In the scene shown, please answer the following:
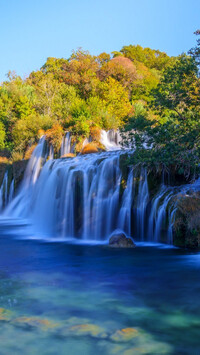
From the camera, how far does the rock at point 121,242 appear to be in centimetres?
1073

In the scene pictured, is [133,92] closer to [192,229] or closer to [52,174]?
[52,174]

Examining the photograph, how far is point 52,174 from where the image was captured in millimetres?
16875

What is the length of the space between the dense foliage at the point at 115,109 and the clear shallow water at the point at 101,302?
146 inches

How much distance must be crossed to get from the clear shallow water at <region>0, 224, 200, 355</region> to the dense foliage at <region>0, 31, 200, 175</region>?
371 cm

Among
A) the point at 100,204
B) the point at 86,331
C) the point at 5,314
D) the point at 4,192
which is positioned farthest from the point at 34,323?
the point at 4,192

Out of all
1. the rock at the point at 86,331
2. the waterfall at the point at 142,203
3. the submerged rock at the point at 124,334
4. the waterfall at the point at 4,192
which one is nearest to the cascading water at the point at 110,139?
the waterfall at the point at 4,192

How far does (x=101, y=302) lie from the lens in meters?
6.10

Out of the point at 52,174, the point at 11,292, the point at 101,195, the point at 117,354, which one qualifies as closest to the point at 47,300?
the point at 11,292

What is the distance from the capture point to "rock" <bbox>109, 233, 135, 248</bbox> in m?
10.7

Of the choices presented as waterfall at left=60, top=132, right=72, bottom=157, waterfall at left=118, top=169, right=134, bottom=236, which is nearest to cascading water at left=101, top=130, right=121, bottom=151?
waterfall at left=60, top=132, right=72, bottom=157

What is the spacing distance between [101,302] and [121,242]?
15.7 ft

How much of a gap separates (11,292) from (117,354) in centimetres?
292

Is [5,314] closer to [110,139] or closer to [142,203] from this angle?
[142,203]

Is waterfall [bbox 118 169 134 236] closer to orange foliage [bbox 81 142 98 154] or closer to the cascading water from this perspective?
orange foliage [bbox 81 142 98 154]
